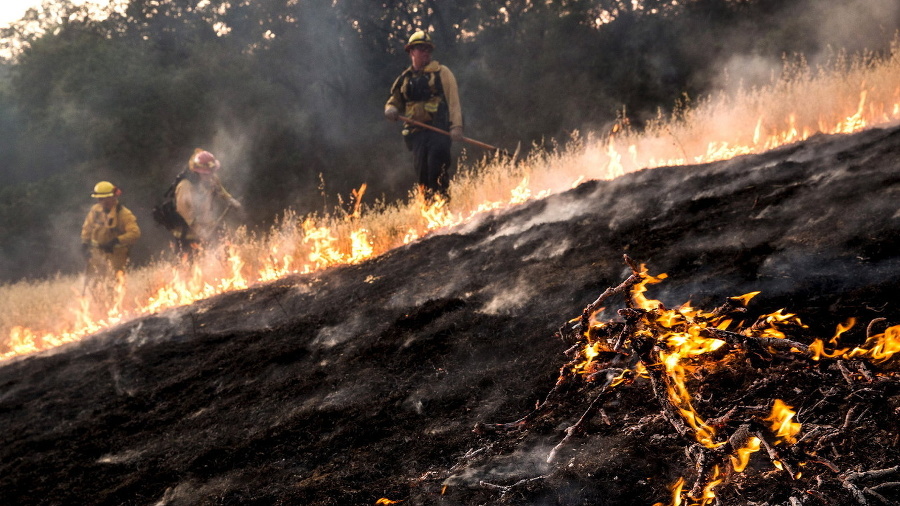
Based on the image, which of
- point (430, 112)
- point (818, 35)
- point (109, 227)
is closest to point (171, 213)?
point (109, 227)

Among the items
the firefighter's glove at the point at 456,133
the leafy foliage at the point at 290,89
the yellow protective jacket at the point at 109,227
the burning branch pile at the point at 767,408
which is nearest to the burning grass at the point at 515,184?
the firefighter's glove at the point at 456,133

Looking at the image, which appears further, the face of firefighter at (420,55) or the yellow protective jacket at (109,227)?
the yellow protective jacket at (109,227)

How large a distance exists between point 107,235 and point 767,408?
32.0ft

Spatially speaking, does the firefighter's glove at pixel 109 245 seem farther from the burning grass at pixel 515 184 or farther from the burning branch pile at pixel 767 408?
the burning branch pile at pixel 767 408

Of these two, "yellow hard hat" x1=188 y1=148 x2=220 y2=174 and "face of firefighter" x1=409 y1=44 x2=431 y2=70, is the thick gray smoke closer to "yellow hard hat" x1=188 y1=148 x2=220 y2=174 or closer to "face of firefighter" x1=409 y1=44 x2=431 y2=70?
"face of firefighter" x1=409 y1=44 x2=431 y2=70

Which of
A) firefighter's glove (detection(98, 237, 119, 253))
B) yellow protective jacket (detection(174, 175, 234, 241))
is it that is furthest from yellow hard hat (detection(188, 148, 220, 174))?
firefighter's glove (detection(98, 237, 119, 253))

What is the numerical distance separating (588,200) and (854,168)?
2.19 metres

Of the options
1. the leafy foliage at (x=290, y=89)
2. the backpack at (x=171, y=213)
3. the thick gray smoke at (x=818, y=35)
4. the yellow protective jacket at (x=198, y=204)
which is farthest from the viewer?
the leafy foliage at (x=290, y=89)

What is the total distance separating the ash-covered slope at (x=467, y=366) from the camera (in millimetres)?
2869

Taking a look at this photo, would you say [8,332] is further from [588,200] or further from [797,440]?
[797,440]

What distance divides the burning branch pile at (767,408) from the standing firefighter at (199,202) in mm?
7530

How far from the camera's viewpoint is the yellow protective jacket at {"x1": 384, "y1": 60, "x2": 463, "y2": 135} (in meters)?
8.29

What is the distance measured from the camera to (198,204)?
9.29m

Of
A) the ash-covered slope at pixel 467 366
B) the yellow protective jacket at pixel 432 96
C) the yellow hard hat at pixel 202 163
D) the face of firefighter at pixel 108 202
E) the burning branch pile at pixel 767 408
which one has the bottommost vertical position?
the ash-covered slope at pixel 467 366
